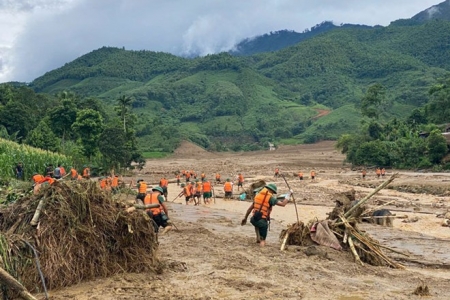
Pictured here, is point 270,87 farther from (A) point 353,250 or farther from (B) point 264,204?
(A) point 353,250

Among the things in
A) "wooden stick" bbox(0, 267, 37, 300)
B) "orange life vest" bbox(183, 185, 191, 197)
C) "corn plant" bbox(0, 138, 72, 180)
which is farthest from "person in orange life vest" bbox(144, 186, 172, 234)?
"corn plant" bbox(0, 138, 72, 180)

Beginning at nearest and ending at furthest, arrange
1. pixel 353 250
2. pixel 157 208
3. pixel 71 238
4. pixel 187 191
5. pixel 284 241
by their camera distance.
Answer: pixel 71 238
pixel 353 250
pixel 157 208
pixel 284 241
pixel 187 191

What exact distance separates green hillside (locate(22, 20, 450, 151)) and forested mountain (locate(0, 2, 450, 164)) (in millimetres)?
300

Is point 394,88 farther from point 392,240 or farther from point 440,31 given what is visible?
point 392,240

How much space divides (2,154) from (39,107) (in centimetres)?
4221

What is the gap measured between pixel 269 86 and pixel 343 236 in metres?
147

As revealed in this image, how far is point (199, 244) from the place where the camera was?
12.8 meters

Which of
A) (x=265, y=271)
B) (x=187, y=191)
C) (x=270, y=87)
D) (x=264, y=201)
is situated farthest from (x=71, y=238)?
(x=270, y=87)

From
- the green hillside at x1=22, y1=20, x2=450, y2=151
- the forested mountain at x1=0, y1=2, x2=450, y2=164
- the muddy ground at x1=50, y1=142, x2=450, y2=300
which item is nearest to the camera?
the muddy ground at x1=50, y1=142, x2=450, y2=300

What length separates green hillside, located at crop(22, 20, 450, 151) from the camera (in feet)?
370

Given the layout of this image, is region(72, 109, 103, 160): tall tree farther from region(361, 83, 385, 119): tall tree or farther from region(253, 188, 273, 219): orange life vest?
region(253, 188, 273, 219): orange life vest

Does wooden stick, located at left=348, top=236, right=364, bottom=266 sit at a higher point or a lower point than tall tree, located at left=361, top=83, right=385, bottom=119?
lower

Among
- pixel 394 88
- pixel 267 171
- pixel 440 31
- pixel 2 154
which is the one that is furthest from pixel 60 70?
pixel 2 154

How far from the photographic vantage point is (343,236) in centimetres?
1195
